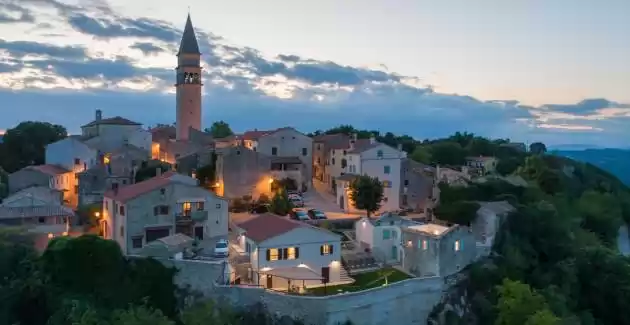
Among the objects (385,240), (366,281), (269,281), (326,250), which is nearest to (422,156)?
(385,240)

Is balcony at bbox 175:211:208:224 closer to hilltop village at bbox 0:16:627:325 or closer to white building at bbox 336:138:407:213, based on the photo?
hilltop village at bbox 0:16:627:325

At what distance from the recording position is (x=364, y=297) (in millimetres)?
31156

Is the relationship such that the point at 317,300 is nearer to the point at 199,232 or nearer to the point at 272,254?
the point at 272,254

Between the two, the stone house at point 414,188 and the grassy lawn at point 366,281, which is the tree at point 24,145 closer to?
the stone house at point 414,188

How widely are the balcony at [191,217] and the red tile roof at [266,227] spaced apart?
2.33m

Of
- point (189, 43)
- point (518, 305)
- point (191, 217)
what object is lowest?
point (518, 305)

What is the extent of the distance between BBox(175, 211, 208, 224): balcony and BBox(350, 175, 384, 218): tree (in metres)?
12.7

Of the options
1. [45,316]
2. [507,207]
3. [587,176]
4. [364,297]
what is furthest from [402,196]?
[587,176]

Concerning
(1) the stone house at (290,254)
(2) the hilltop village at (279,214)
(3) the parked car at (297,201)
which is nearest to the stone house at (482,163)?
(2) the hilltop village at (279,214)

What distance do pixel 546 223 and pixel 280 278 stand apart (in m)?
22.4

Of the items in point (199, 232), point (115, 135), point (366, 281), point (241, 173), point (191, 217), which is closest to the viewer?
point (366, 281)

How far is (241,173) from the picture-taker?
47219mm

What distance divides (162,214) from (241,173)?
12.0m

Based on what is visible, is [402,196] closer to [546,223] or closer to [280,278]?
[546,223]
